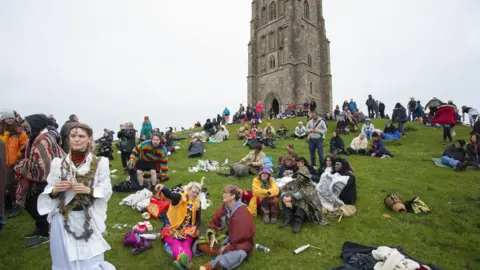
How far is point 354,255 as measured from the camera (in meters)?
4.08

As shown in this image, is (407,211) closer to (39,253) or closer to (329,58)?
(39,253)

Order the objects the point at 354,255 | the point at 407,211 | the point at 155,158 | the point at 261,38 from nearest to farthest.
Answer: the point at 354,255 → the point at 407,211 → the point at 155,158 → the point at 261,38

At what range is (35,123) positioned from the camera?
456cm

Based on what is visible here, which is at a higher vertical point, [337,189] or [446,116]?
[446,116]

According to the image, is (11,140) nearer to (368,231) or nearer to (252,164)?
(252,164)

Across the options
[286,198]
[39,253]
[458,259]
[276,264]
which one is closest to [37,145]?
[39,253]

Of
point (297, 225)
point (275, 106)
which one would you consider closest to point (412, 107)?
point (275, 106)

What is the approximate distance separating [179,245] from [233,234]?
3.33ft

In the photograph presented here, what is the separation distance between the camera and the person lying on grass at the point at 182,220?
455cm

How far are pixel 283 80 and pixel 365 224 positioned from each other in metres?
31.4

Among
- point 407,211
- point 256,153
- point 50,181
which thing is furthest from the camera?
point 256,153

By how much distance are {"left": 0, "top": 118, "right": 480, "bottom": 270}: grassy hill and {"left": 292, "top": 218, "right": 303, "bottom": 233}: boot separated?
138 millimetres

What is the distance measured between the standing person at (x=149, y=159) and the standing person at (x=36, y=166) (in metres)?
2.80

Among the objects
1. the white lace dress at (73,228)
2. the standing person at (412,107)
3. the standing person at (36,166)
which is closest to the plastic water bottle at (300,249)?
the white lace dress at (73,228)
